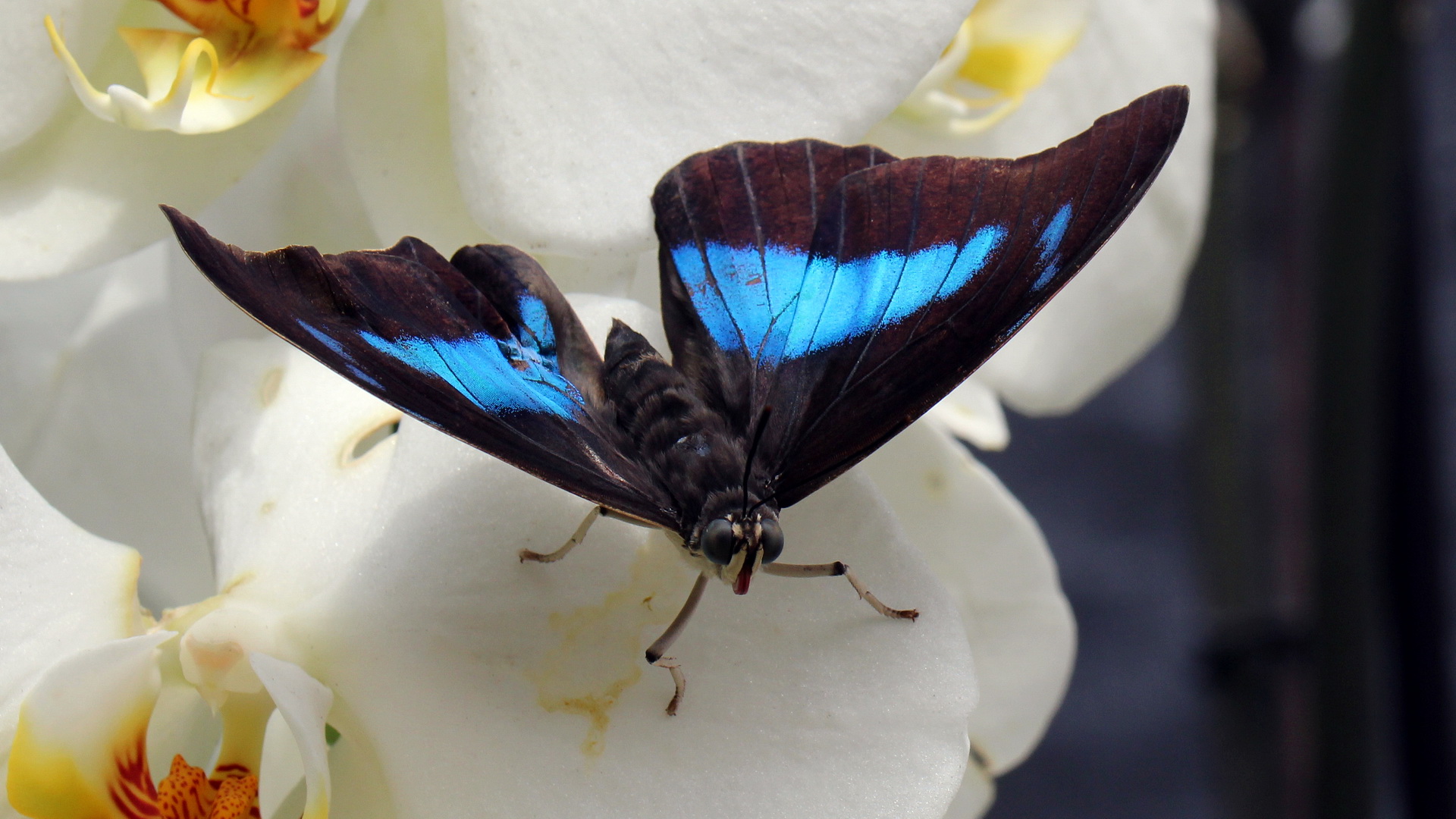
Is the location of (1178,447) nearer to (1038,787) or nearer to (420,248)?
(1038,787)

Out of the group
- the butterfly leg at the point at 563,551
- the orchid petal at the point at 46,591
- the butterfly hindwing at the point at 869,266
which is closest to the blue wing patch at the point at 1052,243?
the butterfly hindwing at the point at 869,266

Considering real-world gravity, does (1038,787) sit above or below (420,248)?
below

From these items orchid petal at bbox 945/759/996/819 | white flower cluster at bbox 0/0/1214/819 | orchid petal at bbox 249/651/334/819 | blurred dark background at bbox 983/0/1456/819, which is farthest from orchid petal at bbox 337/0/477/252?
blurred dark background at bbox 983/0/1456/819

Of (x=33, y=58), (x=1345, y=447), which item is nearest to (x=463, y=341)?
(x=33, y=58)

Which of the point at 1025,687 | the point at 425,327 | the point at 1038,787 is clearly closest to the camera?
the point at 425,327

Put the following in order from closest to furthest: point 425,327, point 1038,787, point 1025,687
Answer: point 425,327 → point 1025,687 → point 1038,787

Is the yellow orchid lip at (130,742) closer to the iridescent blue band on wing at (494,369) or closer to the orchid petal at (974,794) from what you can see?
the iridescent blue band on wing at (494,369)

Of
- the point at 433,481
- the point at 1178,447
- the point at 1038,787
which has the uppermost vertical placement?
the point at 433,481

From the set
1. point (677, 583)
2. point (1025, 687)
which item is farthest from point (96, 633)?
point (1025, 687)

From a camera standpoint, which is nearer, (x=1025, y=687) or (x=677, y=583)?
(x=677, y=583)
